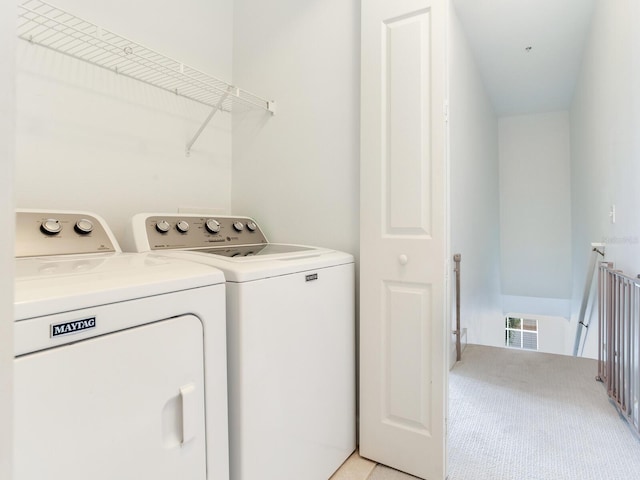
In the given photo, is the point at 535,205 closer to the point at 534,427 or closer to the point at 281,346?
the point at 534,427

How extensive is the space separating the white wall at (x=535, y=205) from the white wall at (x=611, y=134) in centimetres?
124

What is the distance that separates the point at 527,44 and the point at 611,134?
4.64 feet

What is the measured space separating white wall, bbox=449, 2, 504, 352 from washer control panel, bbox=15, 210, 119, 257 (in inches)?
82.3

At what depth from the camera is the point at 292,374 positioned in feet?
4.27

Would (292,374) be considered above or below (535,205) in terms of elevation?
below

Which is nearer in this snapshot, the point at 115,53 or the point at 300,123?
the point at 115,53

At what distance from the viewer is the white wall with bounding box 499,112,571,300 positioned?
17.5 feet

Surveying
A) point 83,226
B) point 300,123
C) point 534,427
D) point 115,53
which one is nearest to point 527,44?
point 300,123

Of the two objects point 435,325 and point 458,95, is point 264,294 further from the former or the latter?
point 458,95

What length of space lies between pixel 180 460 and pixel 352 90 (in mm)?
1586

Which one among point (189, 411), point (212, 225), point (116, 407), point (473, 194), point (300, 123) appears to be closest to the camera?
point (116, 407)

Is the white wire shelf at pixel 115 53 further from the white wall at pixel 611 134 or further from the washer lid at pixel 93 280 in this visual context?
the white wall at pixel 611 134

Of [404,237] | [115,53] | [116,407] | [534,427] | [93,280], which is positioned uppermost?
[115,53]

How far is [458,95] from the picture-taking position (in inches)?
118
